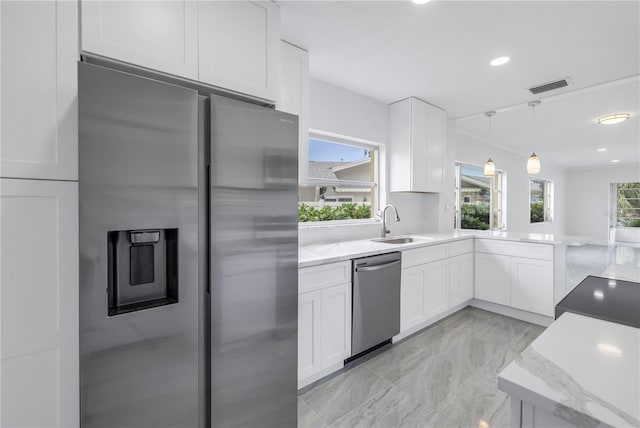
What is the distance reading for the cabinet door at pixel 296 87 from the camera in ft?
7.03

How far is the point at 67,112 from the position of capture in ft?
3.81

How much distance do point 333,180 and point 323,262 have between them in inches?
49.0

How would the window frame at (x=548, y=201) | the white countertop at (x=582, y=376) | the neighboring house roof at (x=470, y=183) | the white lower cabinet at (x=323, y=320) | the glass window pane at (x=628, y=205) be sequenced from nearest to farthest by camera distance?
the white countertop at (x=582, y=376)
the white lower cabinet at (x=323, y=320)
the neighboring house roof at (x=470, y=183)
the window frame at (x=548, y=201)
the glass window pane at (x=628, y=205)

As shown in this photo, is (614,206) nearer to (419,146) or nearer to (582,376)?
(419,146)

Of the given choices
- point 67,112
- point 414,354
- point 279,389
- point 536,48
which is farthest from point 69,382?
point 536,48

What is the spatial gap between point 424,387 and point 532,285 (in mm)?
1940

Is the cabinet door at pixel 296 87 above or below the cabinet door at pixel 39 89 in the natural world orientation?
A: above

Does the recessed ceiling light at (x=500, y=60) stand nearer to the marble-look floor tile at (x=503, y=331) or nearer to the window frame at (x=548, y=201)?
the marble-look floor tile at (x=503, y=331)

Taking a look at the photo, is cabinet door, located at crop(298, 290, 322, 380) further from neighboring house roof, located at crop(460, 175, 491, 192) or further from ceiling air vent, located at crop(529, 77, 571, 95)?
neighboring house roof, located at crop(460, 175, 491, 192)

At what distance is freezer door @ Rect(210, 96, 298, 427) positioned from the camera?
4.46 ft

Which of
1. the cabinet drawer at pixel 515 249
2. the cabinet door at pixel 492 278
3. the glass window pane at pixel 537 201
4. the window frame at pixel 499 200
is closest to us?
the cabinet drawer at pixel 515 249

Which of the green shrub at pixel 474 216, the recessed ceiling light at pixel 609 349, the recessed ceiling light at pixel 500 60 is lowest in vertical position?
the recessed ceiling light at pixel 609 349

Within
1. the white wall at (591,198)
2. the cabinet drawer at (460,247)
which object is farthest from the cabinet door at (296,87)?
the white wall at (591,198)

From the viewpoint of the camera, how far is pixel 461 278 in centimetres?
340
